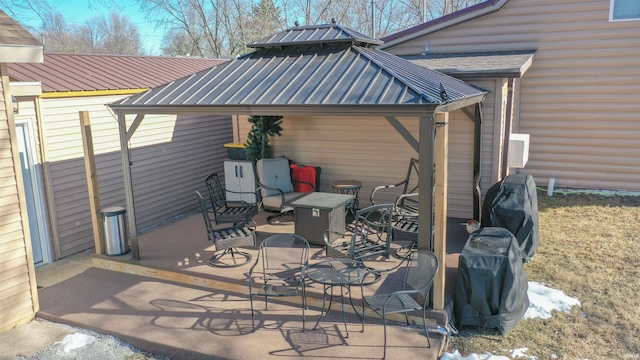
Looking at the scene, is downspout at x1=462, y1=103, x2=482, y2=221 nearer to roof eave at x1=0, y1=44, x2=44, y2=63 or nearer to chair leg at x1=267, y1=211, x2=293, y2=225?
chair leg at x1=267, y1=211, x2=293, y2=225

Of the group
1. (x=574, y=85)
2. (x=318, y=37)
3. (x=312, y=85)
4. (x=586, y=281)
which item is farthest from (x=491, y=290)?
(x=574, y=85)

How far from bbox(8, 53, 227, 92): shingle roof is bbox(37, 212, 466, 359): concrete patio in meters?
2.70

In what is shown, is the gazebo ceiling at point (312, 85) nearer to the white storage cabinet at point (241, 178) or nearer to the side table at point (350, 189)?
the side table at point (350, 189)

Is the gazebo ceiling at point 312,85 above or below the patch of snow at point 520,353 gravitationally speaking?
above

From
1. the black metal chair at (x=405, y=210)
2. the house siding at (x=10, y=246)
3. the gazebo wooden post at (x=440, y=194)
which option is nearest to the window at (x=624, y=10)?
the black metal chair at (x=405, y=210)

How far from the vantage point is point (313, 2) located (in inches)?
1018

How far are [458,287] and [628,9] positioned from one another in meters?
6.77

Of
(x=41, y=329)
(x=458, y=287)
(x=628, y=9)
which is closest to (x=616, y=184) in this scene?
(x=628, y=9)

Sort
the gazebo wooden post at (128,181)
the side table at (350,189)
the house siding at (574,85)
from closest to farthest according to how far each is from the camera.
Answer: the gazebo wooden post at (128,181) → the side table at (350,189) → the house siding at (574,85)

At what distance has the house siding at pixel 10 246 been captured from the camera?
5.07 m

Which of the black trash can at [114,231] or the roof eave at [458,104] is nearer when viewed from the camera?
the roof eave at [458,104]

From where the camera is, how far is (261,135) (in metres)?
8.97

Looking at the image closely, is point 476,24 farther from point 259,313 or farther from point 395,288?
point 259,313

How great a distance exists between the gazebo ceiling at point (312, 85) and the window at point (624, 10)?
3752mm
